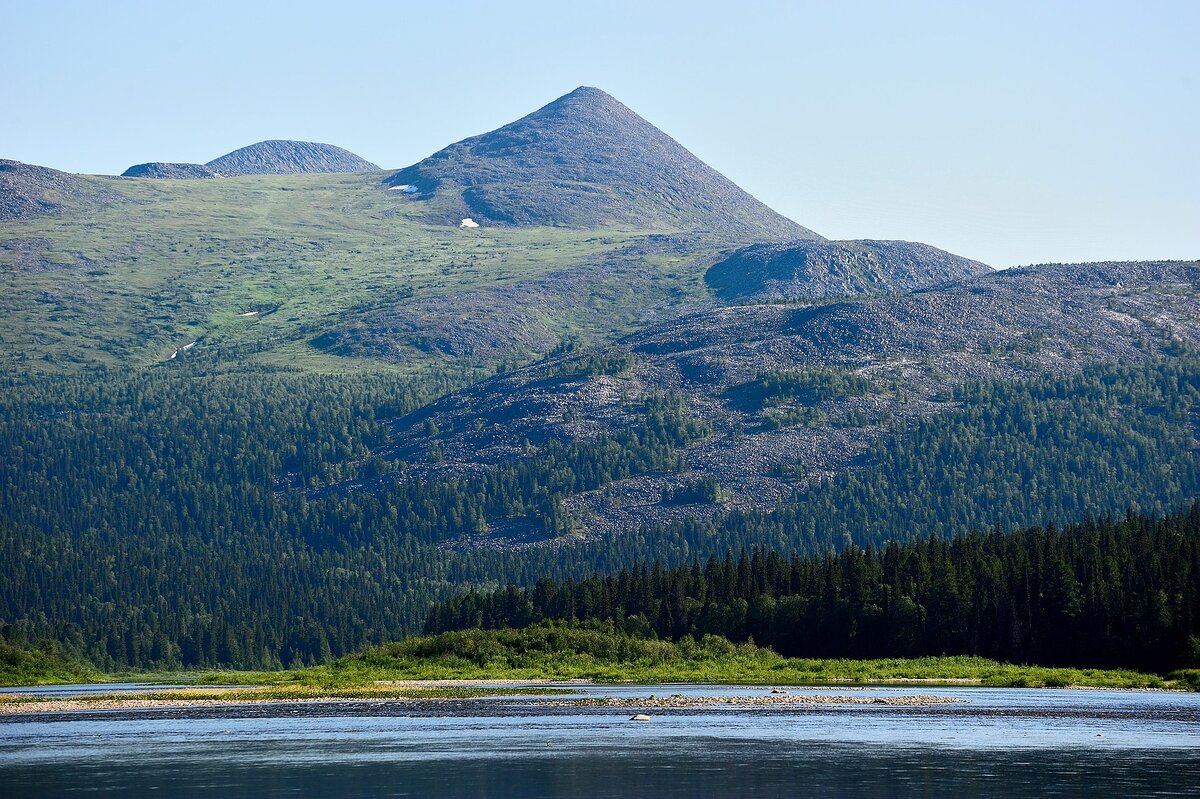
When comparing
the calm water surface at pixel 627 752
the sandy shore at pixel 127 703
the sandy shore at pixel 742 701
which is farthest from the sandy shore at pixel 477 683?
the calm water surface at pixel 627 752

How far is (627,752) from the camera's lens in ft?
300

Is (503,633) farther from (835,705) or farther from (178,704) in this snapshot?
(835,705)

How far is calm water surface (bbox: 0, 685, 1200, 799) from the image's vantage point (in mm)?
76375

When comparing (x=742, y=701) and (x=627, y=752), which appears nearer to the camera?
(x=627, y=752)

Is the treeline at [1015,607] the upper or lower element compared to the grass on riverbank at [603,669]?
upper

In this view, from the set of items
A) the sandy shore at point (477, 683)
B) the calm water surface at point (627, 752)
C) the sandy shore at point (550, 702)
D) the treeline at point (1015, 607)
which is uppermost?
the treeline at point (1015, 607)

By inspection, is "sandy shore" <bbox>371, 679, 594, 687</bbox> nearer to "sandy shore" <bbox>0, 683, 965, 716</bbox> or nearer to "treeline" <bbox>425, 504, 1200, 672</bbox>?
"sandy shore" <bbox>0, 683, 965, 716</bbox>

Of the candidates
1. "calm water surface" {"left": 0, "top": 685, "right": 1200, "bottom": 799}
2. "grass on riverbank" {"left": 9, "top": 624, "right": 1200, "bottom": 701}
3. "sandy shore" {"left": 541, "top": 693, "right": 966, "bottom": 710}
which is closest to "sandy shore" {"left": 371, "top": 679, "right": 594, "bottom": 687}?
"grass on riverbank" {"left": 9, "top": 624, "right": 1200, "bottom": 701}

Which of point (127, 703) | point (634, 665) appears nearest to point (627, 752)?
point (127, 703)

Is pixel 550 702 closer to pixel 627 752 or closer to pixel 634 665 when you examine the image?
pixel 627 752

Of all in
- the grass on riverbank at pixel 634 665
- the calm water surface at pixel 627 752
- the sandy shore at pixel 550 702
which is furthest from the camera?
the grass on riverbank at pixel 634 665

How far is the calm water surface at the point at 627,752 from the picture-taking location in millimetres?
76375

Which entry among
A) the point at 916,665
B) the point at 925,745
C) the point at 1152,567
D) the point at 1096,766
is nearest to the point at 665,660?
the point at 916,665

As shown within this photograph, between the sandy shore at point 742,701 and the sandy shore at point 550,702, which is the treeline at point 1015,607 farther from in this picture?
the sandy shore at point 550,702
